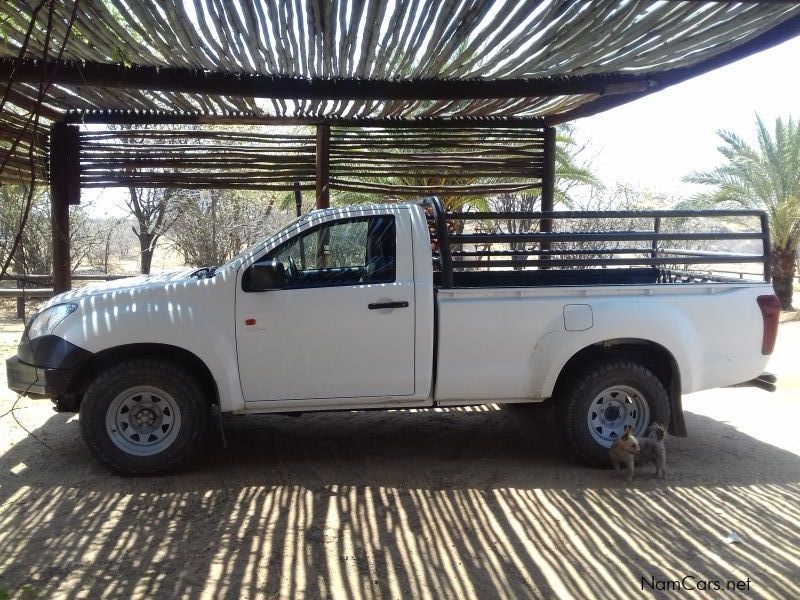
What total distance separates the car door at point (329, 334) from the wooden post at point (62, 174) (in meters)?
4.42

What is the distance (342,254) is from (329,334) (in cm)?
83

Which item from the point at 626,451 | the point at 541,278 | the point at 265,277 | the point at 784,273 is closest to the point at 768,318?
the point at 626,451

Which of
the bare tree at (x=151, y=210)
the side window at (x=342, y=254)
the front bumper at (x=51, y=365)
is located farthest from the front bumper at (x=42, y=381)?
the bare tree at (x=151, y=210)

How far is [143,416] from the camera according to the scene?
5.27m

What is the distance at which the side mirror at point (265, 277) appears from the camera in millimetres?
5102

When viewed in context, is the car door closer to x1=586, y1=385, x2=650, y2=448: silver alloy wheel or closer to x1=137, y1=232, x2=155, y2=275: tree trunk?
x1=586, y1=385, x2=650, y2=448: silver alloy wheel

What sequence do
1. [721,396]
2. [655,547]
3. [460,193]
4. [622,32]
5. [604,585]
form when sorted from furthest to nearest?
[460,193], [721,396], [622,32], [655,547], [604,585]

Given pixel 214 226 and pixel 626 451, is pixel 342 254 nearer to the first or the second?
pixel 626 451

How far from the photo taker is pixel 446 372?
211 inches

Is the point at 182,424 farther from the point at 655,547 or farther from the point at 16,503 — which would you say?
the point at 655,547

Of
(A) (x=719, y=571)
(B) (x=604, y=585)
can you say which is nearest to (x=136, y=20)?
(B) (x=604, y=585)

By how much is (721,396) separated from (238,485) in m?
5.54

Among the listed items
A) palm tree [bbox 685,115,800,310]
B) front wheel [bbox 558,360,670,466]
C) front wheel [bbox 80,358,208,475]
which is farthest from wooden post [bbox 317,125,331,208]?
palm tree [bbox 685,115,800,310]

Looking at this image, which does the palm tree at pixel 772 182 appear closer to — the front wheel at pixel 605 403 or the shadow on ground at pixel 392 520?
the shadow on ground at pixel 392 520
